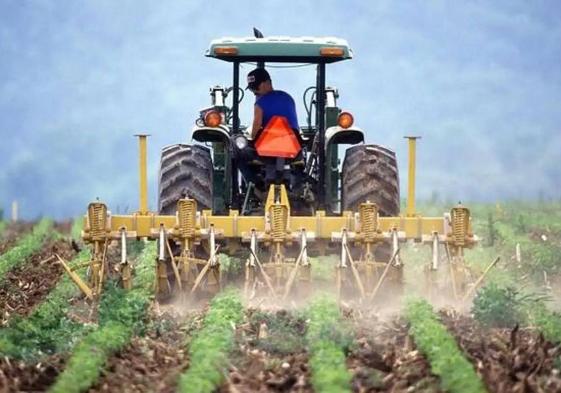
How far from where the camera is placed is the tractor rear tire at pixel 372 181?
1346 centimetres

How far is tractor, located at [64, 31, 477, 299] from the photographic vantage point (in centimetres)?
1245

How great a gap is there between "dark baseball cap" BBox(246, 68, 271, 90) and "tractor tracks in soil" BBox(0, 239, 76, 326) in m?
2.87

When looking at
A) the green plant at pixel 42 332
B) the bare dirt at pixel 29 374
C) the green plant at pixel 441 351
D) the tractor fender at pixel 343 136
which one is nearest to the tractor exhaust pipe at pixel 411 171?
the tractor fender at pixel 343 136

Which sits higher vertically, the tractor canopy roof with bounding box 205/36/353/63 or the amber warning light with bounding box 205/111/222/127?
the tractor canopy roof with bounding box 205/36/353/63

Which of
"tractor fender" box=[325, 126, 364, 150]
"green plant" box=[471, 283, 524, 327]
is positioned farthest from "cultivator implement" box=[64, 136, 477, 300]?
"green plant" box=[471, 283, 524, 327]

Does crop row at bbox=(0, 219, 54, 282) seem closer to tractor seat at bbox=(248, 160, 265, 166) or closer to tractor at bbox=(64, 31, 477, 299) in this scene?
tractor at bbox=(64, 31, 477, 299)

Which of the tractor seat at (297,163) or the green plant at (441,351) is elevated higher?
the tractor seat at (297,163)

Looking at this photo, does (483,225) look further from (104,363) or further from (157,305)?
(104,363)

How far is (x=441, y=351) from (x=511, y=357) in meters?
0.45

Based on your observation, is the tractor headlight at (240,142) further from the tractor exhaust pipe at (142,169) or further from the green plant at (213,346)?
the green plant at (213,346)

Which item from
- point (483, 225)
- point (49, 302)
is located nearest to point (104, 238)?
point (49, 302)

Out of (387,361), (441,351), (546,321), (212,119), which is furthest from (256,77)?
(441,351)

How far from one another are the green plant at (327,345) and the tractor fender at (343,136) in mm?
2302

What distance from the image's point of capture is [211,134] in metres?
13.5
